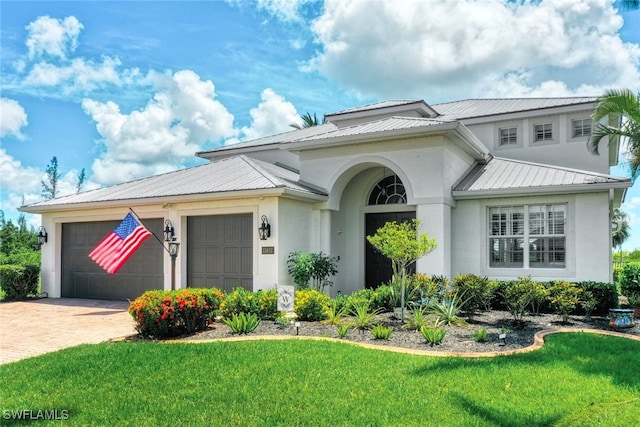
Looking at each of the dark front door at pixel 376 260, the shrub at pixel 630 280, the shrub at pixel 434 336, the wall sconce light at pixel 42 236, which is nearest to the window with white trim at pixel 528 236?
the shrub at pixel 630 280

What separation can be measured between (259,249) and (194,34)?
6.16 m

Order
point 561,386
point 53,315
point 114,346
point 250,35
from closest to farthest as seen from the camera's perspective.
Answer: point 561,386 < point 114,346 < point 250,35 < point 53,315

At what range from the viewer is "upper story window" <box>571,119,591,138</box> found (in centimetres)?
1765

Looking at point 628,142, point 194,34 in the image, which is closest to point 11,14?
point 194,34

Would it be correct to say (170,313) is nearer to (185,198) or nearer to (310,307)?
(310,307)

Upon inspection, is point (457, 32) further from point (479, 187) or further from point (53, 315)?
point (53, 315)

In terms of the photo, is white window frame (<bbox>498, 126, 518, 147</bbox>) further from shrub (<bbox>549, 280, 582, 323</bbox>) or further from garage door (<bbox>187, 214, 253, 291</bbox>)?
garage door (<bbox>187, 214, 253, 291</bbox>)

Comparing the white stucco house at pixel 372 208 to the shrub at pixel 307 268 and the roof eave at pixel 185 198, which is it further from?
the shrub at pixel 307 268

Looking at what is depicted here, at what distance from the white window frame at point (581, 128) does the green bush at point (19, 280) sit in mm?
21363

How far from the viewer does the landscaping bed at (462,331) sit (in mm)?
8609

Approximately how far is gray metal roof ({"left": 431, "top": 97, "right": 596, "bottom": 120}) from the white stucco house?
0.21m

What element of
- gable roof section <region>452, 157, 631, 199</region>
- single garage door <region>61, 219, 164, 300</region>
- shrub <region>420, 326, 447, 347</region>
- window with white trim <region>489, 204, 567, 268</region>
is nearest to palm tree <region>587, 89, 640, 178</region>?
gable roof section <region>452, 157, 631, 199</region>

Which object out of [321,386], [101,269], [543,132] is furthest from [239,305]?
[543,132]

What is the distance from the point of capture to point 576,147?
17.7 meters
